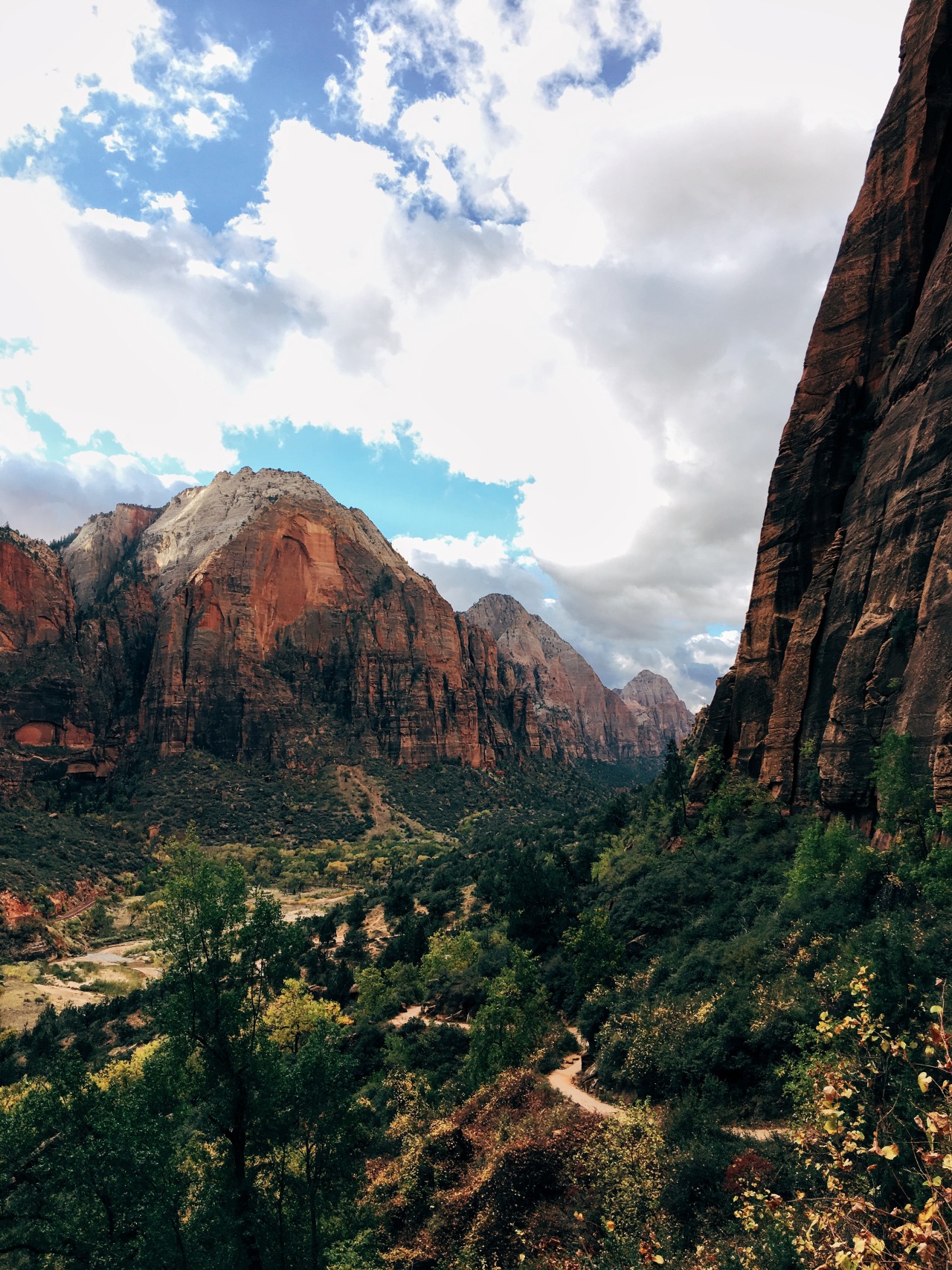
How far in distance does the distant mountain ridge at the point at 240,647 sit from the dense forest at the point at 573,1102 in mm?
92348

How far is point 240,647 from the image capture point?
127m

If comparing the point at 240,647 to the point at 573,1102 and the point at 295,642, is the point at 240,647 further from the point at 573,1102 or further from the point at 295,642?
the point at 573,1102

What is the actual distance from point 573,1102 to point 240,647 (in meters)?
119

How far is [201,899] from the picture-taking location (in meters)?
15.5

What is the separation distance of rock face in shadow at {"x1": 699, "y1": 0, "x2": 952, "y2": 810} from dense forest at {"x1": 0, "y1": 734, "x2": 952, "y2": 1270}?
11.0 feet

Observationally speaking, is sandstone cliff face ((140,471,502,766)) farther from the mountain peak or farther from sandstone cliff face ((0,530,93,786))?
sandstone cliff face ((0,530,93,786))

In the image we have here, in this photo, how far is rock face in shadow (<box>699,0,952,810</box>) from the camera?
85.0 ft

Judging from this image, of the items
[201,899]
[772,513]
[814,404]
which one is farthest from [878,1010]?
[814,404]

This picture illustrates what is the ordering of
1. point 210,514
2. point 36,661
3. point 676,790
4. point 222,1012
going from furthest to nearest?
1. point 210,514
2. point 36,661
3. point 676,790
4. point 222,1012

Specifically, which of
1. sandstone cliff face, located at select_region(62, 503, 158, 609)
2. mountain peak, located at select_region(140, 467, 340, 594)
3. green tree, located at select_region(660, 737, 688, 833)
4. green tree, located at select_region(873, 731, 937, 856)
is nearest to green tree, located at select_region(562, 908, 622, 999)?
green tree, located at select_region(660, 737, 688, 833)

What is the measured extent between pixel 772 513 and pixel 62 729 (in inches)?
4458

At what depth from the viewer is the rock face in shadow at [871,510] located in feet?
85.0

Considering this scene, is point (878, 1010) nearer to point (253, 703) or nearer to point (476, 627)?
point (253, 703)

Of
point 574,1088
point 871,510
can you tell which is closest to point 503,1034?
point 574,1088
